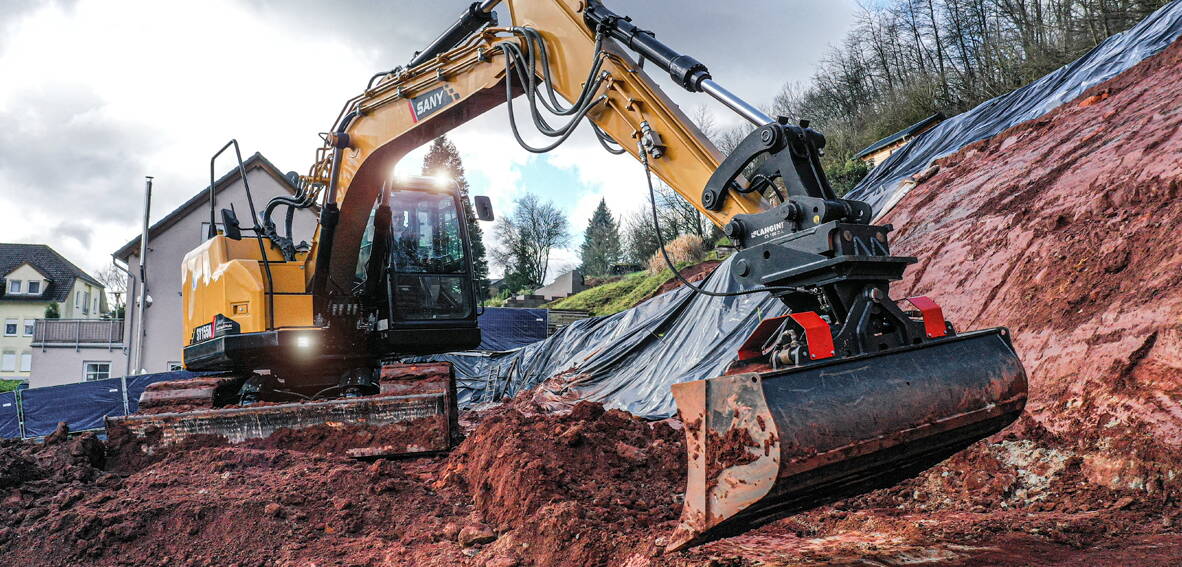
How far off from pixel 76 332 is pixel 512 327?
58.5 feet

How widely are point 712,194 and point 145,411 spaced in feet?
16.8

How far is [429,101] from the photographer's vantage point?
5.22 m

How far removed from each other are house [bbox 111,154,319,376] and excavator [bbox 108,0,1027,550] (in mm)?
13985

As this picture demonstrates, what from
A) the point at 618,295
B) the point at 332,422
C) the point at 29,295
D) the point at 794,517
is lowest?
the point at 794,517

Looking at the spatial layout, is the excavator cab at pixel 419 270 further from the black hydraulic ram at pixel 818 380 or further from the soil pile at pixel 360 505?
the black hydraulic ram at pixel 818 380

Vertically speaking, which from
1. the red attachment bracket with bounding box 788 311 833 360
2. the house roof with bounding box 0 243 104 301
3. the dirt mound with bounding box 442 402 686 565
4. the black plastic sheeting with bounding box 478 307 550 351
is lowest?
the dirt mound with bounding box 442 402 686 565

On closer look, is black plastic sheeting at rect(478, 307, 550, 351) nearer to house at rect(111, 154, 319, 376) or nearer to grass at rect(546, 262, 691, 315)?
grass at rect(546, 262, 691, 315)

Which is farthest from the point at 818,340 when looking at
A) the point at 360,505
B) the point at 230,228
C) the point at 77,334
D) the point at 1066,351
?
the point at 77,334

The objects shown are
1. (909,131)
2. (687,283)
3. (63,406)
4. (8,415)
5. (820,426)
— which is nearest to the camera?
(820,426)

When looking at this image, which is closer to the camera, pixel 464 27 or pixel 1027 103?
pixel 464 27

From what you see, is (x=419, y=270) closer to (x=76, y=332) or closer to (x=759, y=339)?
(x=759, y=339)

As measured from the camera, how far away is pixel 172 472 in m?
4.44

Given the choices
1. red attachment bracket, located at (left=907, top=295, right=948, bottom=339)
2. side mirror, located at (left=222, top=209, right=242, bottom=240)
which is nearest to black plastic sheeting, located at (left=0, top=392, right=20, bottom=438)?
side mirror, located at (left=222, top=209, right=242, bottom=240)

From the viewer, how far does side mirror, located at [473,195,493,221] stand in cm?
599
